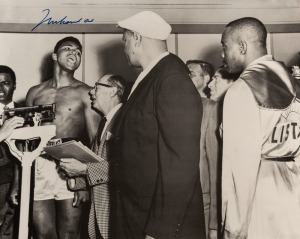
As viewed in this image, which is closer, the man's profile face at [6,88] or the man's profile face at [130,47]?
the man's profile face at [130,47]

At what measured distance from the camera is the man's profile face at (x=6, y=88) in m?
1.10

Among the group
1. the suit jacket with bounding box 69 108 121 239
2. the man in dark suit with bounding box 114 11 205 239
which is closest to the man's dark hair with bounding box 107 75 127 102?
the suit jacket with bounding box 69 108 121 239

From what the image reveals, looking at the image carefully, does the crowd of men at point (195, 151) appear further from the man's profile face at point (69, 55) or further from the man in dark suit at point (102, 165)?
the man's profile face at point (69, 55)

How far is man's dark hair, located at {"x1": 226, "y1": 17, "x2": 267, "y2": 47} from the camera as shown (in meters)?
0.84

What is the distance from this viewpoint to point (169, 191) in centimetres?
64

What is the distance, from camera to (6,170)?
1.13 m

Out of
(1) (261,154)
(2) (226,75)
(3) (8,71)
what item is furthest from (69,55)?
(1) (261,154)

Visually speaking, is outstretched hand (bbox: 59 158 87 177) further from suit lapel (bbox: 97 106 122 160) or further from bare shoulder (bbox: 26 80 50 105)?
bare shoulder (bbox: 26 80 50 105)

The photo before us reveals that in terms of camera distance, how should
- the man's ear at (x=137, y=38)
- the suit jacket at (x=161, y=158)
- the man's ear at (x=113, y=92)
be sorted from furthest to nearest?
the man's ear at (x=113, y=92) < the man's ear at (x=137, y=38) < the suit jacket at (x=161, y=158)

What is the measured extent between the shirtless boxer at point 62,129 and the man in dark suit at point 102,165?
9 centimetres

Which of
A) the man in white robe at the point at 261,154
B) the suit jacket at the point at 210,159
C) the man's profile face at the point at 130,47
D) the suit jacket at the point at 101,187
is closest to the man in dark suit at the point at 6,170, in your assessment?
the suit jacket at the point at 101,187

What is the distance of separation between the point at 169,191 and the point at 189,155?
73mm

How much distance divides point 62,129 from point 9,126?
0.19 m

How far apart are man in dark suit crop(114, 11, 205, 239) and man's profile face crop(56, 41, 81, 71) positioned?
1.57 feet
